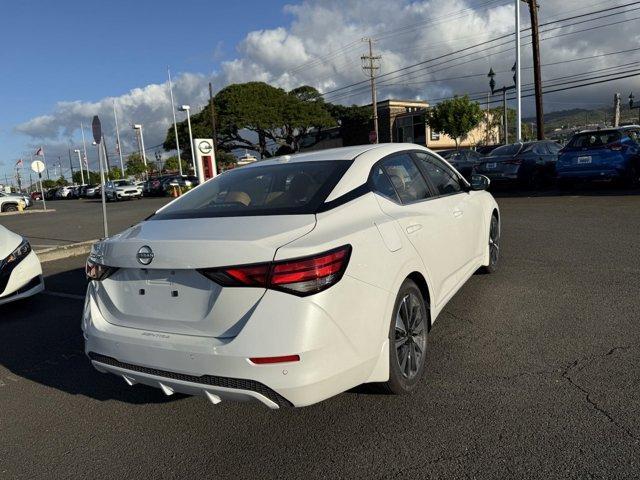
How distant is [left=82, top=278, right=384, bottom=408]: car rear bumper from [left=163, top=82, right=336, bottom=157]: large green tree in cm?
5292

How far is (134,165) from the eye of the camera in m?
89.9

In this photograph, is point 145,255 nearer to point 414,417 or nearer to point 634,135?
point 414,417

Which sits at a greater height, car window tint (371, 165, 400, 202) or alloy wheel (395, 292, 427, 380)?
car window tint (371, 165, 400, 202)

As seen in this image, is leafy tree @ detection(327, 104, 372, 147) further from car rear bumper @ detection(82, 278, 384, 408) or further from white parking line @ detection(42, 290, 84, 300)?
car rear bumper @ detection(82, 278, 384, 408)

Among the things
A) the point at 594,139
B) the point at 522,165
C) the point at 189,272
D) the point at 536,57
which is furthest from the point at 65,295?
the point at 536,57

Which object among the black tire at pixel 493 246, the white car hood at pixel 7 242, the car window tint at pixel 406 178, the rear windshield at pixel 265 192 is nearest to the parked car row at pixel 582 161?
the black tire at pixel 493 246

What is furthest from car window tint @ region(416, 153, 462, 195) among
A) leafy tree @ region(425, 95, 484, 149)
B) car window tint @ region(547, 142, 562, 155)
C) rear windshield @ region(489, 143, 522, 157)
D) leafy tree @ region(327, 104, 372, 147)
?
leafy tree @ region(327, 104, 372, 147)

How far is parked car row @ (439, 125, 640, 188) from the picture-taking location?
1255cm

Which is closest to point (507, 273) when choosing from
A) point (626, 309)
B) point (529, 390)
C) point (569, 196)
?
point (626, 309)

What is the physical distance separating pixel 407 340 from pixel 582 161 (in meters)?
11.7

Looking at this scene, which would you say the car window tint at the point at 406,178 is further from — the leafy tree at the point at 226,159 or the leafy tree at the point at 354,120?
the leafy tree at the point at 354,120

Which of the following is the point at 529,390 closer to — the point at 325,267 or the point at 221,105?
the point at 325,267

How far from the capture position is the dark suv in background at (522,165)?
1493 cm

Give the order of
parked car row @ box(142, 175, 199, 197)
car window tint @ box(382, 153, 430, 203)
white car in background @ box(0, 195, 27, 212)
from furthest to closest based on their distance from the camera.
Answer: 1. parked car row @ box(142, 175, 199, 197)
2. white car in background @ box(0, 195, 27, 212)
3. car window tint @ box(382, 153, 430, 203)
